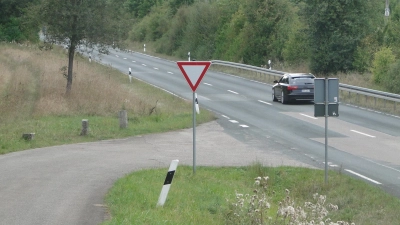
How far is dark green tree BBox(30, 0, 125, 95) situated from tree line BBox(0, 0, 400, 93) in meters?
0.04

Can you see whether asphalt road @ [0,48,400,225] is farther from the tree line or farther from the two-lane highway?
the tree line

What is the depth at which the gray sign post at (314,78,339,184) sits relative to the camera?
14625 mm

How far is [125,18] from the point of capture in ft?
91.2

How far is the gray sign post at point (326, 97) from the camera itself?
14625mm

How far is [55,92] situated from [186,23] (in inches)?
1910

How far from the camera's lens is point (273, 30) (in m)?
56.0

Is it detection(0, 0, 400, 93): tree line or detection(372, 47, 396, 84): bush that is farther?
detection(372, 47, 396, 84): bush

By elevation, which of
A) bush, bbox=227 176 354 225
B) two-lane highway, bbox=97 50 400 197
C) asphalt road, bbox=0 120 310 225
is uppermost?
bush, bbox=227 176 354 225

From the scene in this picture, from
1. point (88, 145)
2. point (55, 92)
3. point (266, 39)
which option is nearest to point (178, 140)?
point (88, 145)

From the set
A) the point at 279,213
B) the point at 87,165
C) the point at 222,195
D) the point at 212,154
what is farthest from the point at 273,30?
the point at 279,213

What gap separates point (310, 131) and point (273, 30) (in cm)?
3412

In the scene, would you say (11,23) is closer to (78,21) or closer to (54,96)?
(78,21)

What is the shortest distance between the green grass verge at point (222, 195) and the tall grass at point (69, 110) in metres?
6.05

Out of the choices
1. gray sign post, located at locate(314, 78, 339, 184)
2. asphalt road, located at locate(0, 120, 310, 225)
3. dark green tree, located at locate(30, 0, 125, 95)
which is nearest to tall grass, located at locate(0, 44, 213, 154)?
asphalt road, located at locate(0, 120, 310, 225)
